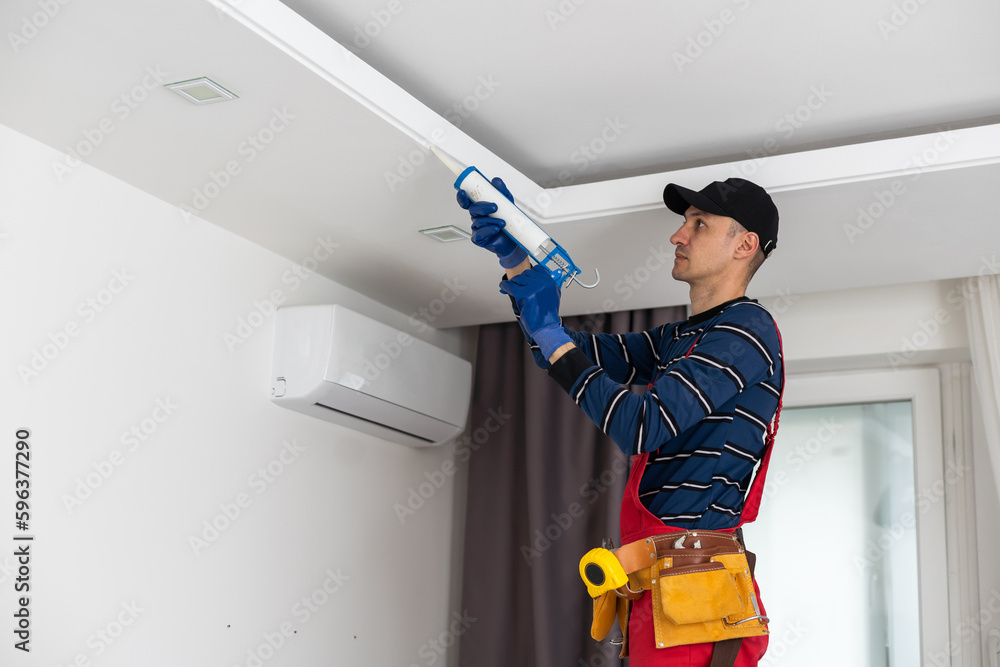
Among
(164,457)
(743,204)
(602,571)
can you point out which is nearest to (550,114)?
(743,204)

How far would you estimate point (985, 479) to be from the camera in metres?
2.95

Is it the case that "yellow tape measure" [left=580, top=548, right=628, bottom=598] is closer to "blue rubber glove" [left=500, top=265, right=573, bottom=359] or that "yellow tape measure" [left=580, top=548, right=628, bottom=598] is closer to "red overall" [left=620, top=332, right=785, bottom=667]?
"red overall" [left=620, top=332, right=785, bottom=667]

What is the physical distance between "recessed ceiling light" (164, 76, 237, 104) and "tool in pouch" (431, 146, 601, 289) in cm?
50

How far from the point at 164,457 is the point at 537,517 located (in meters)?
1.33

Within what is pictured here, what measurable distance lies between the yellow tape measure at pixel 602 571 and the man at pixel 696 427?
0.04 meters

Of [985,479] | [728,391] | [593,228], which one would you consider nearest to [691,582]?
[728,391]

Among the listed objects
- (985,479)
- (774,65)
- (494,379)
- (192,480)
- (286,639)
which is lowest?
(286,639)

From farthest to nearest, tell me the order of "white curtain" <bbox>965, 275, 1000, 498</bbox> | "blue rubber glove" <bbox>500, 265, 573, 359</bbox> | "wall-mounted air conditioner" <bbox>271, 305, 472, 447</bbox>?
1. "white curtain" <bbox>965, 275, 1000, 498</bbox>
2. "wall-mounted air conditioner" <bbox>271, 305, 472, 447</bbox>
3. "blue rubber glove" <bbox>500, 265, 573, 359</bbox>

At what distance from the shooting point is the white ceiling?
1.82 m

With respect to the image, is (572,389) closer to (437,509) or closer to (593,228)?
(593,228)

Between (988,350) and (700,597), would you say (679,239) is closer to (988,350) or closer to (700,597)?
(700,597)

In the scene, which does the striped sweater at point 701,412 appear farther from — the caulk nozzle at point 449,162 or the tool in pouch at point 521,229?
the caulk nozzle at point 449,162

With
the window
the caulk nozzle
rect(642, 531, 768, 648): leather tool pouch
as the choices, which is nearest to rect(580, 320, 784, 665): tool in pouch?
rect(642, 531, 768, 648): leather tool pouch

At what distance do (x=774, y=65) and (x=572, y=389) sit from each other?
2.75 feet
